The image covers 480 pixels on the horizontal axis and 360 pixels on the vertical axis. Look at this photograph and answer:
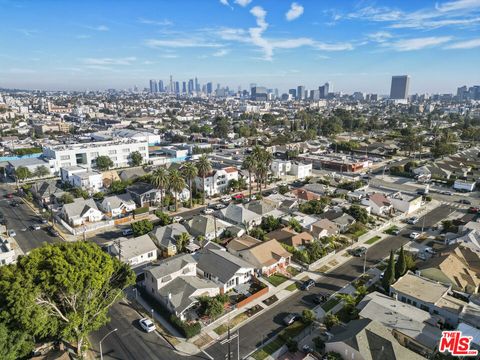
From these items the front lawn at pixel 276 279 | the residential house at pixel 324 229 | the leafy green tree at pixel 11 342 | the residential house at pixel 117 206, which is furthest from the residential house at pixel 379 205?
the leafy green tree at pixel 11 342

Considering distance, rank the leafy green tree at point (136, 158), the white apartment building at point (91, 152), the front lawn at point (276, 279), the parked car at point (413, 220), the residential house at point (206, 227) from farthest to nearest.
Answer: the leafy green tree at point (136, 158) < the white apartment building at point (91, 152) < the parked car at point (413, 220) < the residential house at point (206, 227) < the front lawn at point (276, 279)

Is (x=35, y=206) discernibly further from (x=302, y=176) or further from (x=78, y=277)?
(x=302, y=176)

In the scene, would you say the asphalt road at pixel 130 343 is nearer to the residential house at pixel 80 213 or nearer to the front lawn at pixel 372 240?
the residential house at pixel 80 213

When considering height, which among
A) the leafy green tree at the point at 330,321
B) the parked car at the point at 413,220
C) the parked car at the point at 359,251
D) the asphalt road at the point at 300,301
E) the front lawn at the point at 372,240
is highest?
the leafy green tree at the point at 330,321

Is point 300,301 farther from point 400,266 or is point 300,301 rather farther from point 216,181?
point 216,181

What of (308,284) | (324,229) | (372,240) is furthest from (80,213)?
(372,240)

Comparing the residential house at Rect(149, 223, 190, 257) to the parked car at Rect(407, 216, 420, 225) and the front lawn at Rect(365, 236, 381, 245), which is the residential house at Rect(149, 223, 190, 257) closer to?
the front lawn at Rect(365, 236, 381, 245)
